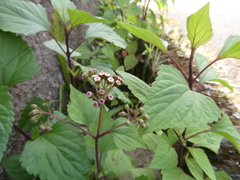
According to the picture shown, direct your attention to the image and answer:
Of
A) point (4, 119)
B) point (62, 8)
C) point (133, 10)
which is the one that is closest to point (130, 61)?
point (133, 10)

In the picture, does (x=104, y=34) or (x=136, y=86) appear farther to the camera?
(x=104, y=34)

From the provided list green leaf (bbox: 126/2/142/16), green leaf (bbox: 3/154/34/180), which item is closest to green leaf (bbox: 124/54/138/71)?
green leaf (bbox: 126/2/142/16)

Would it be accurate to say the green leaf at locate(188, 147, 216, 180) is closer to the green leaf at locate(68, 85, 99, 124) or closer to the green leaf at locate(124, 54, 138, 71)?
the green leaf at locate(68, 85, 99, 124)

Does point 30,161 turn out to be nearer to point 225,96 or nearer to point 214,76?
point 214,76

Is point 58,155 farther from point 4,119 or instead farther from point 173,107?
point 173,107

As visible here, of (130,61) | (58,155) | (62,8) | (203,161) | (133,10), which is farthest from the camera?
(130,61)

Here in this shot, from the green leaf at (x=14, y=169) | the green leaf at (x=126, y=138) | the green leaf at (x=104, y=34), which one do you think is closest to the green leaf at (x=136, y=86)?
the green leaf at (x=126, y=138)

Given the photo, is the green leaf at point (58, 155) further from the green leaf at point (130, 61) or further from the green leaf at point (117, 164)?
the green leaf at point (130, 61)
